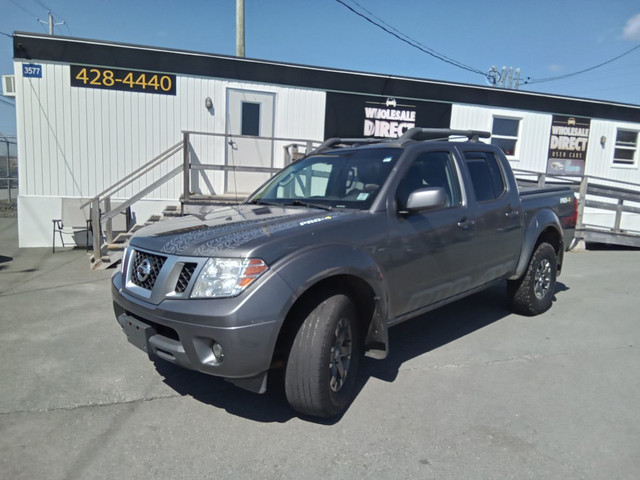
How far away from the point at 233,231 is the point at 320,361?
0.98m

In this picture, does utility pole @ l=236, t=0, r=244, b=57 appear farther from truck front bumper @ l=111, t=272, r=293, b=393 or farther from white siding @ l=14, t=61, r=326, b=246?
truck front bumper @ l=111, t=272, r=293, b=393

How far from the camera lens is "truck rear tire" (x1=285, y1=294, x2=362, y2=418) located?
110 inches

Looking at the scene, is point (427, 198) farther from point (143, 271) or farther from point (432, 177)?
point (143, 271)

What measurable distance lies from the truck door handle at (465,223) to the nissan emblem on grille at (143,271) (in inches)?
100

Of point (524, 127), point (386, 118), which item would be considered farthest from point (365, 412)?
point (524, 127)

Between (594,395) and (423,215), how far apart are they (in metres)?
1.87

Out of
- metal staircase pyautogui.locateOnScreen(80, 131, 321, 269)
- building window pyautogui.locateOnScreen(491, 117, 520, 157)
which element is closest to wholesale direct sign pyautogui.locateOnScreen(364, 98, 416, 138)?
metal staircase pyautogui.locateOnScreen(80, 131, 321, 269)

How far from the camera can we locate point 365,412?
321 cm

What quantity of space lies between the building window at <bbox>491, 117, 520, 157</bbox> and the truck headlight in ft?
39.6

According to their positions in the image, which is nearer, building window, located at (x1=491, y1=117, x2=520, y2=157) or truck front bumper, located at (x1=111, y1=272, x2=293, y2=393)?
truck front bumper, located at (x1=111, y1=272, x2=293, y2=393)

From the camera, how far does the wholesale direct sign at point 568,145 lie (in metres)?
→ 13.6

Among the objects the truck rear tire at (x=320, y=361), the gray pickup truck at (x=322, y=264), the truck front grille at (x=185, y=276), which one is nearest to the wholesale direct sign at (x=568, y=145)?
the gray pickup truck at (x=322, y=264)

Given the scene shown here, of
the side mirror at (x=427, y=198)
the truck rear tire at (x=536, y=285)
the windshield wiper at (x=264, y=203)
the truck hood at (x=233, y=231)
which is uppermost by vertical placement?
the side mirror at (x=427, y=198)

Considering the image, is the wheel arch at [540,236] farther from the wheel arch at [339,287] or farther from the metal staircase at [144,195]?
the metal staircase at [144,195]
